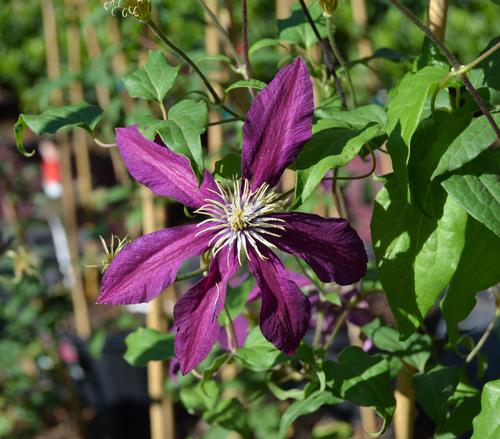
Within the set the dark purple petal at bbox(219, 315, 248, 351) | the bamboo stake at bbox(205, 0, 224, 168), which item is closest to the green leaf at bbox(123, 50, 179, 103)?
the dark purple petal at bbox(219, 315, 248, 351)

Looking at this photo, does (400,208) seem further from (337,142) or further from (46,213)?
(46,213)

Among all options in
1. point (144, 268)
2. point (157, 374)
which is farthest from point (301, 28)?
point (157, 374)

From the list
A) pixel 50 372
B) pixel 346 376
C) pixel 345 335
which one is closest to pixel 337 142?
pixel 346 376

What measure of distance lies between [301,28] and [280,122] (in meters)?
0.31

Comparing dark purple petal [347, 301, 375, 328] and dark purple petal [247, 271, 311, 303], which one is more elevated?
dark purple petal [247, 271, 311, 303]

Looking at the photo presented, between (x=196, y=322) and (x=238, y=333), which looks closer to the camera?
(x=196, y=322)

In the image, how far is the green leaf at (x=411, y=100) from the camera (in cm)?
64

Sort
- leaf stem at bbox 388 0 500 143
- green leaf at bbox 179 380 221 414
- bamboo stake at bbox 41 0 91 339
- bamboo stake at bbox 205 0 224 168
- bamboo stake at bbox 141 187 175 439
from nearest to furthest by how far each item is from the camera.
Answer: leaf stem at bbox 388 0 500 143
green leaf at bbox 179 380 221 414
bamboo stake at bbox 141 187 175 439
bamboo stake at bbox 205 0 224 168
bamboo stake at bbox 41 0 91 339

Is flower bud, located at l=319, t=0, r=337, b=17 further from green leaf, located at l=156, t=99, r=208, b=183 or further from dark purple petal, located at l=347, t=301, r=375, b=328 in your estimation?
dark purple petal, located at l=347, t=301, r=375, b=328

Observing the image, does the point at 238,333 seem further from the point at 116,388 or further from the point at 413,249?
the point at 116,388

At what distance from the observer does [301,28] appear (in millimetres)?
937

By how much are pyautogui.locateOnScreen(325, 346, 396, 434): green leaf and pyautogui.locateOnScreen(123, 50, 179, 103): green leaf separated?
1.08 ft

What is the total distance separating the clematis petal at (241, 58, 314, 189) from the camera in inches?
25.5

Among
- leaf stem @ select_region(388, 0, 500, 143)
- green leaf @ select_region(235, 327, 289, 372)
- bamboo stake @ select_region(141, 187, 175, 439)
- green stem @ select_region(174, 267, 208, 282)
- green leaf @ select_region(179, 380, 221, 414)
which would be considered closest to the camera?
leaf stem @ select_region(388, 0, 500, 143)
